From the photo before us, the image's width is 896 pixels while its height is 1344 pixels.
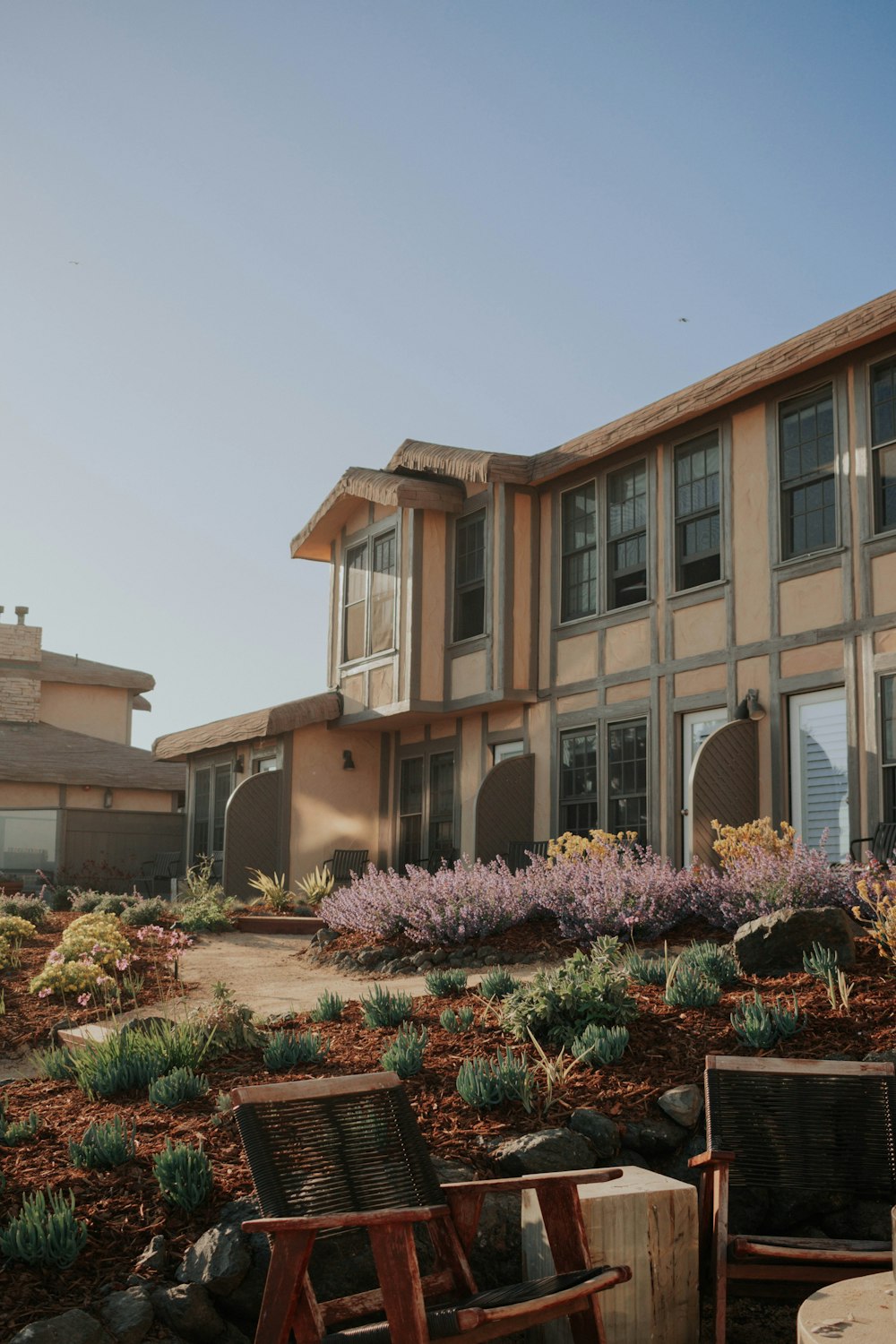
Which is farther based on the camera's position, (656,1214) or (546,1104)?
(546,1104)

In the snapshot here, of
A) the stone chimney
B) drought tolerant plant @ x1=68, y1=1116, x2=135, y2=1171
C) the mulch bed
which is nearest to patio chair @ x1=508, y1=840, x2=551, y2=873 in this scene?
the mulch bed

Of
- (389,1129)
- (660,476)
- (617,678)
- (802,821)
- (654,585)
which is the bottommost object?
(389,1129)

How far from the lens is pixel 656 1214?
4.54 metres

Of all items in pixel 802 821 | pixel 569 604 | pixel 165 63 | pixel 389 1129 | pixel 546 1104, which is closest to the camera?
pixel 389 1129

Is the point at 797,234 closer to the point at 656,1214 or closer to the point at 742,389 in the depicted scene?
the point at 742,389

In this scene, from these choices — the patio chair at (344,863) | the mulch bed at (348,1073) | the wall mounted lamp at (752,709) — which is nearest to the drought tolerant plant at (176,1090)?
the mulch bed at (348,1073)

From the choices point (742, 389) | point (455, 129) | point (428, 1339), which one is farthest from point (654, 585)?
point (428, 1339)

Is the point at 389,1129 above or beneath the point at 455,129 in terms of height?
beneath

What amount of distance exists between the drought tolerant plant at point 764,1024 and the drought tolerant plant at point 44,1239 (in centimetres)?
323

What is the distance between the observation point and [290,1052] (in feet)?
21.0

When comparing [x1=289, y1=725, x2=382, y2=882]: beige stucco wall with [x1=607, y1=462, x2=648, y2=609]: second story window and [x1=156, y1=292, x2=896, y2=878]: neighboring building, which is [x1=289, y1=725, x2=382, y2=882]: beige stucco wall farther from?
[x1=607, y1=462, x2=648, y2=609]: second story window

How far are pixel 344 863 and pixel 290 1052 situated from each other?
12.8 metres

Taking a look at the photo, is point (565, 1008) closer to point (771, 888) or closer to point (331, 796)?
point (771, 888)

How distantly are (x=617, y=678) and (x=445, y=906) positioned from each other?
4.44m
